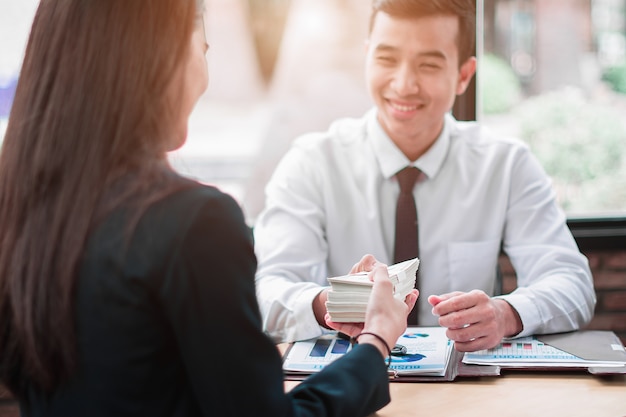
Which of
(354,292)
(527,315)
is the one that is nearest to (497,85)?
(527,315)

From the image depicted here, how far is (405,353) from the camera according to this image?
1.65 m

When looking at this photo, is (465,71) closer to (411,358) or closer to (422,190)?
(422,190)

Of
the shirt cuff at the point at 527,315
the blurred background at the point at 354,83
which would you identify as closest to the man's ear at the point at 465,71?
the blurred background at the point at 354,83

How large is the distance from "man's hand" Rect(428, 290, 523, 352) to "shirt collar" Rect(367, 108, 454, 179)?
64 centimetres

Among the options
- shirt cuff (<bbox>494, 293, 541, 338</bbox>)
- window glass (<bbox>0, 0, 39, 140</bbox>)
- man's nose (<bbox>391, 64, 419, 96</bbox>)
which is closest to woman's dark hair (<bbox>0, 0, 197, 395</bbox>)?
shirt cuff (<bbox>494, 293, 541, 338</bbox>)

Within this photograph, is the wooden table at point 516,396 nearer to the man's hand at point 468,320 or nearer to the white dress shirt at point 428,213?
the man's hand at point 468,320

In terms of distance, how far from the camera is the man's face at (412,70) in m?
2.18

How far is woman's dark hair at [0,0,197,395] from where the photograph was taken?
1007mm

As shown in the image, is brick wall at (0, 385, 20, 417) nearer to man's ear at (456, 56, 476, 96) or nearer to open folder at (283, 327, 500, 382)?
open folder at (283, 327, 500, 382)

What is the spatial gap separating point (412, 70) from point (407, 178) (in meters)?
0.30

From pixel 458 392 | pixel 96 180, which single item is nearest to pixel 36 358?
pixel 96 180

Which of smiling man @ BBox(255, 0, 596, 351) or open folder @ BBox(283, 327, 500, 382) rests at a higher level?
smiling man @ BBox(255, 0, 596, 351)

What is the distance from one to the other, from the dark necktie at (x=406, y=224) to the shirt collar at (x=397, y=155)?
0.04 metres

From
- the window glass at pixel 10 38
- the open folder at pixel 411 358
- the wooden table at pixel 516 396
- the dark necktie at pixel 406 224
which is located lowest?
the wooden table at pixel 516 396
